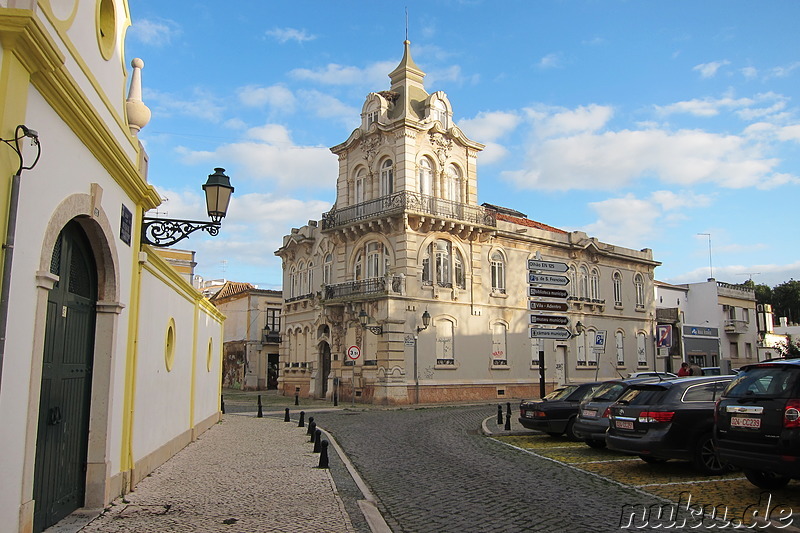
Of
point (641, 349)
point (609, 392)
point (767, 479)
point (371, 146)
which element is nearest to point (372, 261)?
point (371, 146)

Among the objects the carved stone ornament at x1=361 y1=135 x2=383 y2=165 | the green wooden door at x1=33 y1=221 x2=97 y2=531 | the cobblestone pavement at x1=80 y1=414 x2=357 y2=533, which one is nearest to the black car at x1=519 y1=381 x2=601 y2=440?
the cobblestone pavement at x1=80 y1=414 x2=357 y2=533

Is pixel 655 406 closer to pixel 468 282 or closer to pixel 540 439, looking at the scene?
pixel 540 439

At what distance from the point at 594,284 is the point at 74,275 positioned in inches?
1414

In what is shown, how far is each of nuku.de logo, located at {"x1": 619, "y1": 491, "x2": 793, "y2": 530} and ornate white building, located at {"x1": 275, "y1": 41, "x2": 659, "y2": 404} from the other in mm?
20447

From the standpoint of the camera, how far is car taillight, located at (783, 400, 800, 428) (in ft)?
24.5

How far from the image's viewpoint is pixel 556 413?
607 inches

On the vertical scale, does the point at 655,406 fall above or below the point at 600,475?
above

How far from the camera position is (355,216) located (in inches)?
1286

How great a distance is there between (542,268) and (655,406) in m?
9.03

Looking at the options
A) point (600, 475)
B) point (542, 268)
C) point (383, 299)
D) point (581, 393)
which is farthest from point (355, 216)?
point (600, 475)

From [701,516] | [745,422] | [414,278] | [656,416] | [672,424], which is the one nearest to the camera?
[701,516]

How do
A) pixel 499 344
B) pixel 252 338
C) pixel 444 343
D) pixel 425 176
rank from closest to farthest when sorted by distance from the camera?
pixel 444 343, pixel 425 176, pixel 499 344, pixel 252 338

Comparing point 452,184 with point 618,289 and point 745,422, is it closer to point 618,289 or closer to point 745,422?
point 618,289

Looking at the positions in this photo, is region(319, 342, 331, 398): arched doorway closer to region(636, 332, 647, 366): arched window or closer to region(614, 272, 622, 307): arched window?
region(614, 272, 622, 307): arched window
